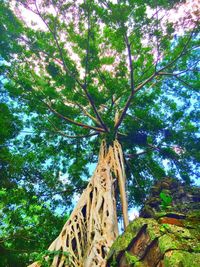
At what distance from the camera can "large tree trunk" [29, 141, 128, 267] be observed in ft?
12.9

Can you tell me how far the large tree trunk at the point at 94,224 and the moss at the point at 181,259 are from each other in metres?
1.95

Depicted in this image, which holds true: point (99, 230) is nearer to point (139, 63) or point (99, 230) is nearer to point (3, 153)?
point (3, 153)

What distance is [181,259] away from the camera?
6.13ft

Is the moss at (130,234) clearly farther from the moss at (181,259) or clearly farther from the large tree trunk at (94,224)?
the large tree trunk at (94,224)

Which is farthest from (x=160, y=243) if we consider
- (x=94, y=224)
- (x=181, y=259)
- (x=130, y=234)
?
(x=94, y=224)

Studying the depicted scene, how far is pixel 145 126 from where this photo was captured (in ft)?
26.1

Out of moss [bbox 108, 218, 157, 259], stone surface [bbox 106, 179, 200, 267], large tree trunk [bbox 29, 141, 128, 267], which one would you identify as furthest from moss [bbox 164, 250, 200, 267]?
large tree trunk [bbox 29, 141, 128, 267]

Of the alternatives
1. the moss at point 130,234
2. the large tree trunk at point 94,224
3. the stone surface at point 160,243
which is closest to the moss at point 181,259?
the stone surface at point 160,243

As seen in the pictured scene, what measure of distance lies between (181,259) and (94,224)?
9.53 feet

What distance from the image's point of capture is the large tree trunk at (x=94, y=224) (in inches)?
155

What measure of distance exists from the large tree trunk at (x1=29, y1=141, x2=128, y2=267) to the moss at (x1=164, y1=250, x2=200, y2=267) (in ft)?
6.39

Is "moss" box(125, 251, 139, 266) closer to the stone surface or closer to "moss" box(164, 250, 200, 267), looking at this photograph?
the stone surface

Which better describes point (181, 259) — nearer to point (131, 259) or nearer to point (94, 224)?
point (131, 259)

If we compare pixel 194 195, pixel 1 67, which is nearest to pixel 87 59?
pixel 1 67
